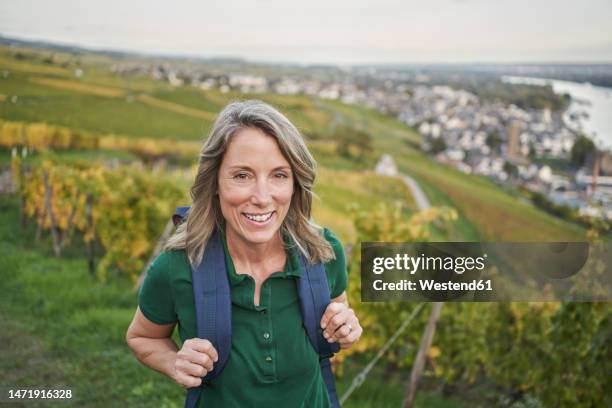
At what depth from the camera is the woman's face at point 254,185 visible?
117 centimetres

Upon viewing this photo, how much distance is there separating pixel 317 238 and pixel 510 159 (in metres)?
3.75

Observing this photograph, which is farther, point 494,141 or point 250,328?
point 494,141

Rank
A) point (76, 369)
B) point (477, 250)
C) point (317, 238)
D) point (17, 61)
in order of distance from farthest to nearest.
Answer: point (17, 61) < point (76, 369) < point (477, 250) < point (317, 238)

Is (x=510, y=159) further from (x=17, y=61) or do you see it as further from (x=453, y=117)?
(x=17, y=61)

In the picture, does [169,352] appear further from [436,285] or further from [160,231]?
[160,231]

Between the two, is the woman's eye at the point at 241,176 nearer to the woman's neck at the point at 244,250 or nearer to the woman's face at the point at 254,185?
the woman's face at the point at 254,185

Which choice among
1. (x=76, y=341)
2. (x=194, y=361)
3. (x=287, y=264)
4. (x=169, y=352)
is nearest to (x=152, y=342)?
(x=169, y=352)

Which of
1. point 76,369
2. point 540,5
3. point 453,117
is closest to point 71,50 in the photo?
point 76,369

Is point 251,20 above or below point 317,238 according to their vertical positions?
above

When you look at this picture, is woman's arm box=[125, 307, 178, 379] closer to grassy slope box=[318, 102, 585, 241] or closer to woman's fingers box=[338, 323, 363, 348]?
woman's fingers box=[338, 323, 363, 348]

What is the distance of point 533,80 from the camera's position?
4801 millimetres

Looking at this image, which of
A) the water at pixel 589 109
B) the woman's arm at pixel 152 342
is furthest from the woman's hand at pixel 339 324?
the water at pixel 589 109

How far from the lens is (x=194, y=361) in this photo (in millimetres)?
1103
